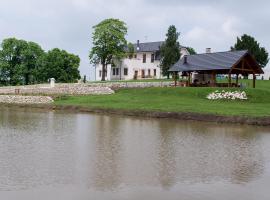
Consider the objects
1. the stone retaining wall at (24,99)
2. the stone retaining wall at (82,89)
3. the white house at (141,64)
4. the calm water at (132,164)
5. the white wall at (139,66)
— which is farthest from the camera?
the white wall at (139,66)

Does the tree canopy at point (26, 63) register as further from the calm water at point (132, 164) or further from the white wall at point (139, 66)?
the calm water at point (132, 164)

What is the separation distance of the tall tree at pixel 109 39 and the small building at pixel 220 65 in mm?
20581

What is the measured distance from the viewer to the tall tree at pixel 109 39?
7781 centimetres

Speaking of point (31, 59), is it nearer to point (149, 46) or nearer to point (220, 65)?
point (149, 46)

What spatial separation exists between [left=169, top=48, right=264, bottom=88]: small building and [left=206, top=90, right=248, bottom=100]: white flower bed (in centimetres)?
525

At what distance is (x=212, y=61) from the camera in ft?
186

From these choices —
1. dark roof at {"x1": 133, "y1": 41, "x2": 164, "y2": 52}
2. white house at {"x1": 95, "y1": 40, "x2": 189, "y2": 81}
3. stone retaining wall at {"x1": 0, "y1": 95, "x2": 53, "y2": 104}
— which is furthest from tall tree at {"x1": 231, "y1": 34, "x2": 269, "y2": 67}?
stone retaining wall at {"x1": 0, "y1": 95, "x2": 53, "y2": 104}

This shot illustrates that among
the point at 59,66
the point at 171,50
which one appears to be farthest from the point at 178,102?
the point at 59,66

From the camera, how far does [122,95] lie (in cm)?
5309

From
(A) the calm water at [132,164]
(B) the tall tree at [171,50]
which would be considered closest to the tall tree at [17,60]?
(B) the tall tree at [171,50]

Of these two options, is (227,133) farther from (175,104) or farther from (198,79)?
(198,79)

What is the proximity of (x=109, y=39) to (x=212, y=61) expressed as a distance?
26.1m

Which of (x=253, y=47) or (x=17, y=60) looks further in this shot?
(x=253, y=47)

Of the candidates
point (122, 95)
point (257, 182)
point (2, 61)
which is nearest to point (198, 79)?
point (122, 95)
